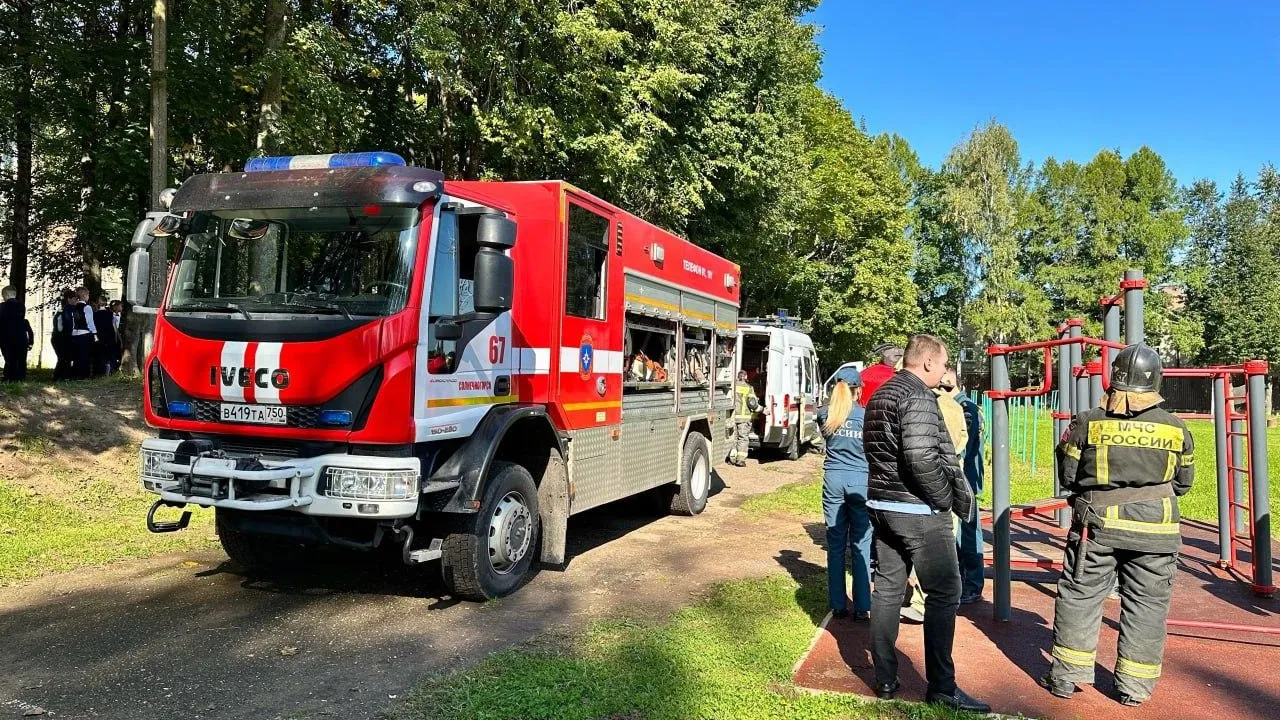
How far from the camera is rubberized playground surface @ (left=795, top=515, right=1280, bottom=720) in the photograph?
14.2 feet

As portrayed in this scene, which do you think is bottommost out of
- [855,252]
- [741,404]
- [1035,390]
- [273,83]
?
[741,404]

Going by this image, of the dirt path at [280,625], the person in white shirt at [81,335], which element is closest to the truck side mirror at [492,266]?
the dirt path at [280,625]

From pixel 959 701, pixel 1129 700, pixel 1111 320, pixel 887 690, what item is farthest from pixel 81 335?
pixel 1129 700

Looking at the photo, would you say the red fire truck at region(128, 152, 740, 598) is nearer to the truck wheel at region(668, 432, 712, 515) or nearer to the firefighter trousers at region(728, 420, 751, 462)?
the truck wheel at region(668, 432, 712, 515)

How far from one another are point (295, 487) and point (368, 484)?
44cm

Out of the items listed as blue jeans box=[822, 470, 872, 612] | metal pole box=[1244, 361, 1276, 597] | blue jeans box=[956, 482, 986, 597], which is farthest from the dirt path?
metal pole box=[1244, 361, 1276, 597]

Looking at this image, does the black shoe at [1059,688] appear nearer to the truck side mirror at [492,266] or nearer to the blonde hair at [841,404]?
the blonde hair at [841,404]

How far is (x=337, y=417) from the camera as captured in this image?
16.5 feet

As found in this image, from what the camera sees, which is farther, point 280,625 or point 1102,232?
point 1102,232

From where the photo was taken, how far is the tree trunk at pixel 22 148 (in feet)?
41.3

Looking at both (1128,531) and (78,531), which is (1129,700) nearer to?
(1128,531)

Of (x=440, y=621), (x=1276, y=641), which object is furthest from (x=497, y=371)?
(x=1276, y=641)

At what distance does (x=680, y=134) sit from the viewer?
16906mm

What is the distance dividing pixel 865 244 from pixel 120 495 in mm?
31149
